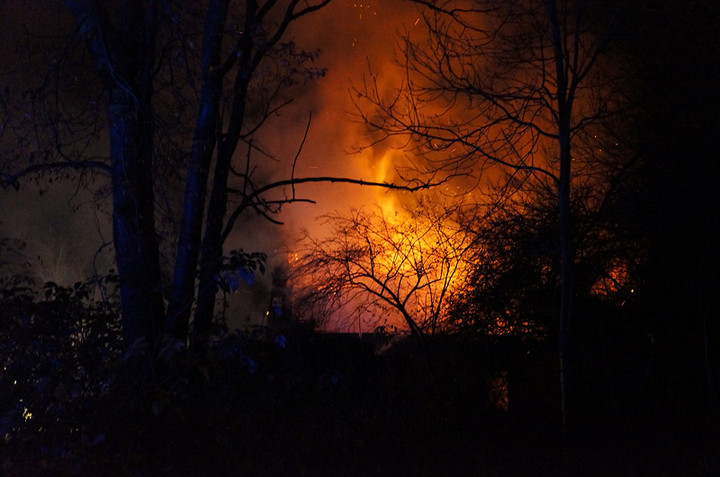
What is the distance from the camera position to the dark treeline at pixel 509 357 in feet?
21.5

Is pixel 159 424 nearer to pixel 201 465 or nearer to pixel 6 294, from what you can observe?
pixel 201 465

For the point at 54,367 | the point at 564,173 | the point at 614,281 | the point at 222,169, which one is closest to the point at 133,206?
the point at 222,169

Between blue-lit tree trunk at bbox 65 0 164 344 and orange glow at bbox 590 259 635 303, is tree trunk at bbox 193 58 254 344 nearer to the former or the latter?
blue-lit tree trunk at bbox 65 0 164 344

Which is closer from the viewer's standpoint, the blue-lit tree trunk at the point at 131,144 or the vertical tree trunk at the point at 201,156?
the blue-lit tree trunk at the point at 131,144

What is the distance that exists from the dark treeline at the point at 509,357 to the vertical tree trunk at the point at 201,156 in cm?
76

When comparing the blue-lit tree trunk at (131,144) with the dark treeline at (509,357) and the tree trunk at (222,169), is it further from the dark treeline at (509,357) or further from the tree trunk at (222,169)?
the tree trunk at (222,169)

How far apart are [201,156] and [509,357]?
5.66m

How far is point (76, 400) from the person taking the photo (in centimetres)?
611

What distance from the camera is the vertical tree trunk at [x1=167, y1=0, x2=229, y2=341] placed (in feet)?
26.0

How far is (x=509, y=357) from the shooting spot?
1027cm

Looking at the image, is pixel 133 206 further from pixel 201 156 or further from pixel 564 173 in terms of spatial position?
pixel 564 173

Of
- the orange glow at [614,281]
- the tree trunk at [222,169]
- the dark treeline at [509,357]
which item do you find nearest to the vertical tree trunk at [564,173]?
the dark treeline at [509,357]

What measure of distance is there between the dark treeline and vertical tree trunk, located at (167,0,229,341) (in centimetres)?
76

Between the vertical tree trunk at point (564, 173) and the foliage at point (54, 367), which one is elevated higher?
the vertical tree trunk at point (564, 173)
